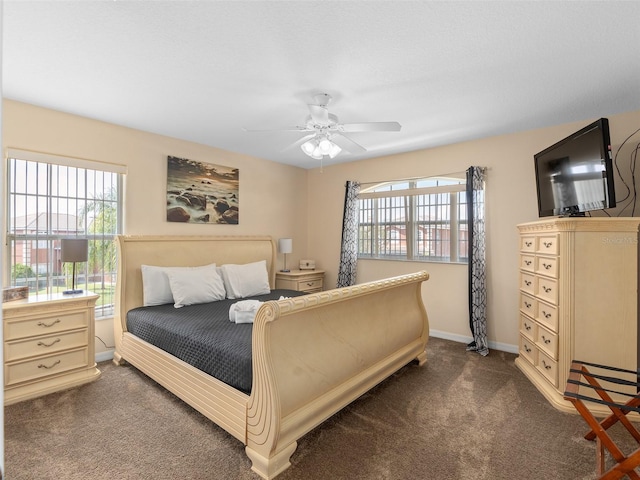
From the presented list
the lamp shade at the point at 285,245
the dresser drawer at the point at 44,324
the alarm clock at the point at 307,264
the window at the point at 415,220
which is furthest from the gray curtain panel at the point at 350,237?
the dresser drawer at the point at 44,324

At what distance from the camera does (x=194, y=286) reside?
380cm

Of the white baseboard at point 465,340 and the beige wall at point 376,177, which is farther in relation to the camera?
the white baseboard at point 465,340

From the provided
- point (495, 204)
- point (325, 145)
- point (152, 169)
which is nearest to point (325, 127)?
point (325, 145)

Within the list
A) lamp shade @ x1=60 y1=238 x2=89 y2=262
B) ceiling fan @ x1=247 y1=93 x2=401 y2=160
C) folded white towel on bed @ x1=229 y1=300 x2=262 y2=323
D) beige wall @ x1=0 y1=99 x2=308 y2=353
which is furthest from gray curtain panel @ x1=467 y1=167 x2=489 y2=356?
lamp shade @ x1=60 y1=238 x2=89 y2=262

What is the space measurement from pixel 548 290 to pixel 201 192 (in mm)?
3945

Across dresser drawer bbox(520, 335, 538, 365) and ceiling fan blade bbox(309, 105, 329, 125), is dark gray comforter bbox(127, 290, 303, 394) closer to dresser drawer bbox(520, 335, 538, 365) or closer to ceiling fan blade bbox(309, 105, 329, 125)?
ceiling fan blade bbox(309, 105, 329, 125)

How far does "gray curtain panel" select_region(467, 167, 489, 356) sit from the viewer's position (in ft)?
13.8

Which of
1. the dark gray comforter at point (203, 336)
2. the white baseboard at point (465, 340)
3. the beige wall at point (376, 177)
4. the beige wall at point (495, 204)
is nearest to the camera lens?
the dark gray comforter at point (203, 336)

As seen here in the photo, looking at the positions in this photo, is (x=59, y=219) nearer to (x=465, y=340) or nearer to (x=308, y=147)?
(x=308, y=147)

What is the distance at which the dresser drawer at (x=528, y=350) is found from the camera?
3379 millimetres

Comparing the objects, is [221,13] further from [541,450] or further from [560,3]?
[541,450]

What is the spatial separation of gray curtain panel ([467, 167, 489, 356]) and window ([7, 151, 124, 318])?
3.97 meters

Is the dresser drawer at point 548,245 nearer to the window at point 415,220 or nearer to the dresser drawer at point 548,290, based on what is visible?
the dresser drawer at point 548,290

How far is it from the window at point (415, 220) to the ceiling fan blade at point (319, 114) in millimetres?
2230
